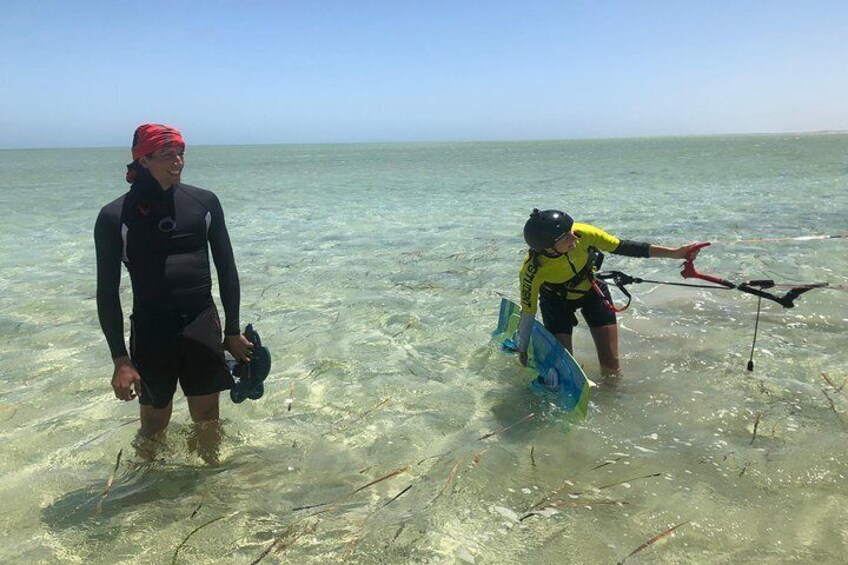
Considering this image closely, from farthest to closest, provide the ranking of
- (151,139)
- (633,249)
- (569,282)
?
(569,282) → (633,249) → (151,139)

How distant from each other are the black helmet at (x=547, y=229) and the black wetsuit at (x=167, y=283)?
283 centimetres

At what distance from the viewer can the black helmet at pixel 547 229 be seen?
5.43 m

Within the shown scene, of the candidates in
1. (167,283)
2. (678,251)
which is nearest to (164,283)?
(167,283)

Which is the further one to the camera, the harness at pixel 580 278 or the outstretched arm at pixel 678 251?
the harness at pixel 580 278

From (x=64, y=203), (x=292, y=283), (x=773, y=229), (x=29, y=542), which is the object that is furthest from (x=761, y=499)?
(x=64, y=203)

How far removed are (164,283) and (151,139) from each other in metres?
0.99

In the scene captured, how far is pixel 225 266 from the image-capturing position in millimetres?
4305

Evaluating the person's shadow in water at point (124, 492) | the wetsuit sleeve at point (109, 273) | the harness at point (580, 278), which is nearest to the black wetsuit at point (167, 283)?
the wetsuit sleeve at point (109, 273)

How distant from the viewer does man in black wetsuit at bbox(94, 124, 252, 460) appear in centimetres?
382

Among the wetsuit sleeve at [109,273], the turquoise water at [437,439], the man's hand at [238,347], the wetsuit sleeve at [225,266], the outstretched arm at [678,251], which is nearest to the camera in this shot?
the wetsuit sleeve at [109,273]

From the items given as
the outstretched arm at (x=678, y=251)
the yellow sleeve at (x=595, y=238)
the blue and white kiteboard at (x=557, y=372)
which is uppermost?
the yellow sleeve at (x=595, y=238)

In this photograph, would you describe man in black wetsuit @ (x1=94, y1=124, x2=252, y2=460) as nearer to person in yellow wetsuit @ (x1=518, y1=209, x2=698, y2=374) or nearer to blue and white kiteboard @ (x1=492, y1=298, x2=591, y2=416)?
person in yellow wetsuit @ (x1=518, y1=209, x2=698, y2=374)

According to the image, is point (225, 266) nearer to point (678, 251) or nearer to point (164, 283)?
point (164, 283)

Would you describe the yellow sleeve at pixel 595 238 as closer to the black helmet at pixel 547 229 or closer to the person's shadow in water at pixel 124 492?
the black helmet at pixel 547 229
